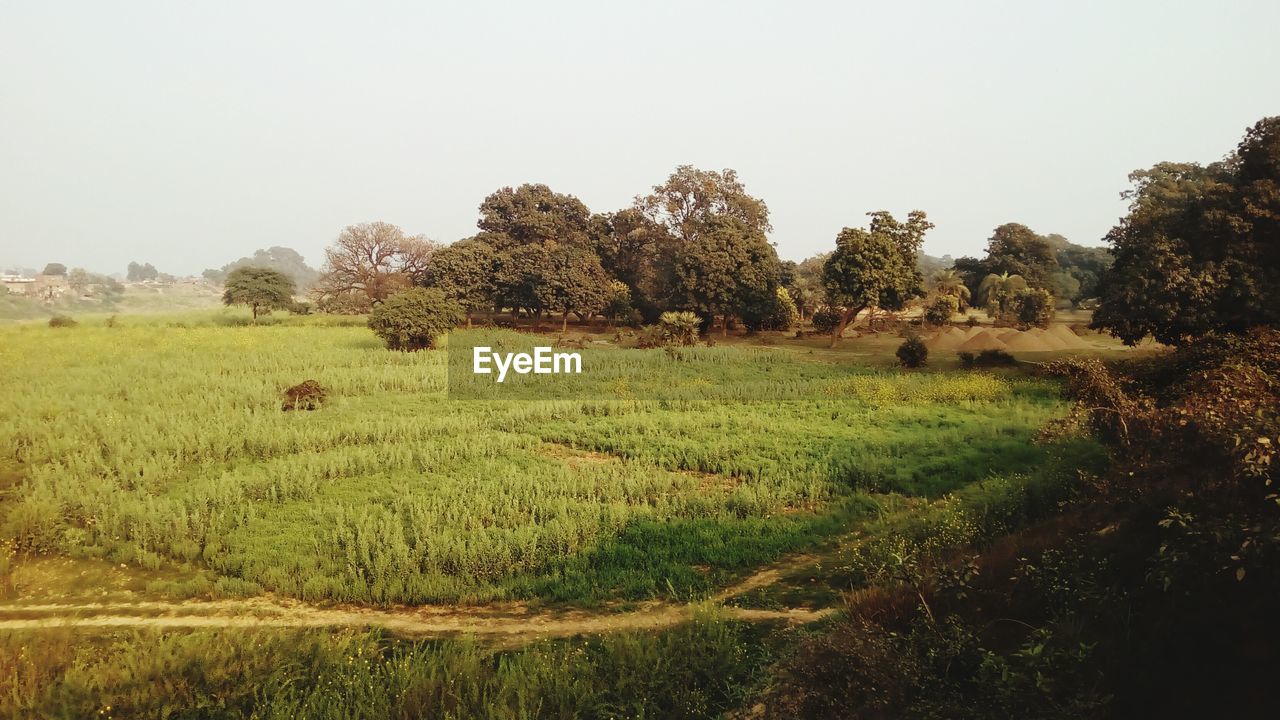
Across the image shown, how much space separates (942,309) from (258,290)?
56.1 meters

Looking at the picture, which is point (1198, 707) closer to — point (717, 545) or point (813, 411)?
point (717, 545)

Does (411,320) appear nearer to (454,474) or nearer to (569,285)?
(569,285)

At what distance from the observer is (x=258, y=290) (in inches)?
1992

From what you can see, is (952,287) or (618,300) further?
(952,287)

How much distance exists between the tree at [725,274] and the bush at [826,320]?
4.79m

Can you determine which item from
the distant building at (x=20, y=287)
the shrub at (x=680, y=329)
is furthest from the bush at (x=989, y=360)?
the distant building at (x=20, y=287)

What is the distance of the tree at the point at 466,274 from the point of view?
158ft

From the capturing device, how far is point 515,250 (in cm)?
4956

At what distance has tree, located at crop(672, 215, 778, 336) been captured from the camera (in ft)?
141

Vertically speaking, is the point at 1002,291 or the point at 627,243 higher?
the point at 627,243

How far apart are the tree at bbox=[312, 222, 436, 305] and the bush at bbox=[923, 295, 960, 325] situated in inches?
1724

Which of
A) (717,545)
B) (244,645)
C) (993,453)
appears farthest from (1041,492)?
(244,645)

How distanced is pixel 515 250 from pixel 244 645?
4480 centimetres

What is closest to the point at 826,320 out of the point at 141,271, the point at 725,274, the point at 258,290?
the point at 725,274
